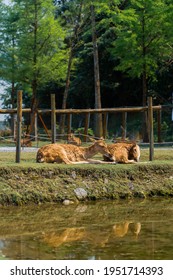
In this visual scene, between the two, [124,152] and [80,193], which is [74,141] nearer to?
[124,152]

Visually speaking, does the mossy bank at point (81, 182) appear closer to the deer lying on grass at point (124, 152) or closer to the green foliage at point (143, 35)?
the deer lying on grass at point (124, 152)

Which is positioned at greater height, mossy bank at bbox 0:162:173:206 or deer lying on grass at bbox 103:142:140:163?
deer lying on grass at bbox 103:142:140:163

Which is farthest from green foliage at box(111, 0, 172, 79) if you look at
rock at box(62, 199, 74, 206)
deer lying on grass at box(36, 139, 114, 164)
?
rock at box(62, 199, 74, 206)

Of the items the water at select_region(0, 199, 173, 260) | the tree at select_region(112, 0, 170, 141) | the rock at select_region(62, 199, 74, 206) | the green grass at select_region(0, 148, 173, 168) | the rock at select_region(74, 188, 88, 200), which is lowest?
the water at select_region(0, 199, 173, 260)

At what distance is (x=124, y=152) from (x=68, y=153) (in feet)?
5.15

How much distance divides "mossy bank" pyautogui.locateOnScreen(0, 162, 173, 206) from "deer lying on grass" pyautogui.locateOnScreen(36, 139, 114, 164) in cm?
93

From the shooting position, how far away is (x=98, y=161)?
1725cm

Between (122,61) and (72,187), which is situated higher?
(122,61)

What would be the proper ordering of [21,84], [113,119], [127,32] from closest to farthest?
[127,32], [21,84], [113,119]

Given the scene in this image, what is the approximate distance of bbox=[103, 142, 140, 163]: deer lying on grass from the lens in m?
17.4

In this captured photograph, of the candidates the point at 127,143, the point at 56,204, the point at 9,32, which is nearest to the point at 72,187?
the point at 56,204

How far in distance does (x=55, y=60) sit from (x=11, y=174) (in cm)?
1988

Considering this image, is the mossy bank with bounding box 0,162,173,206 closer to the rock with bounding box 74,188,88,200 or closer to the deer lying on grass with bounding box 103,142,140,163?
the rock with bounding box 74,188,88,200
